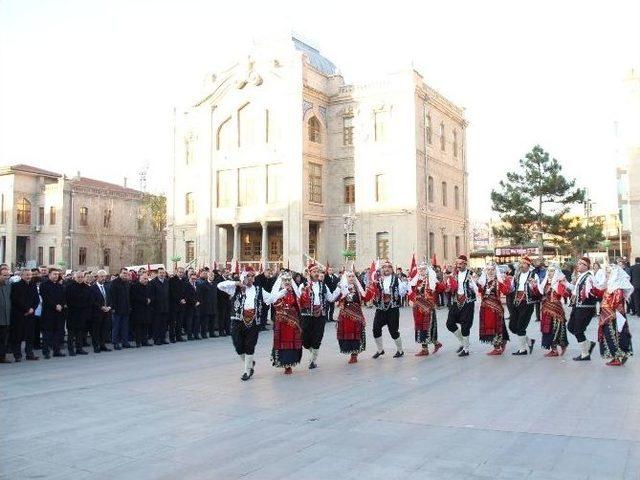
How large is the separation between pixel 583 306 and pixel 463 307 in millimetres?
2283

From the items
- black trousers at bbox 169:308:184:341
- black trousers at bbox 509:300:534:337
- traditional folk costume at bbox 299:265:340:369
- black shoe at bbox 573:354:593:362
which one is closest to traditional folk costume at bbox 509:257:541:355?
black trousers at bbox 509:300:534:337

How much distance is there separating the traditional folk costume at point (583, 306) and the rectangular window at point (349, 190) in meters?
28.8

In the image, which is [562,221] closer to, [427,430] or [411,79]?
[411,79]

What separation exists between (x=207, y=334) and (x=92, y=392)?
8.58 metres

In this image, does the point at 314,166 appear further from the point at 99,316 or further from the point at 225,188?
the point at 99,316

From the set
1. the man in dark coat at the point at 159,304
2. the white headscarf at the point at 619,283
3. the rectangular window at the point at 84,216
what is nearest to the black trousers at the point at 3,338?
the man in dark coat at the point at 159,304

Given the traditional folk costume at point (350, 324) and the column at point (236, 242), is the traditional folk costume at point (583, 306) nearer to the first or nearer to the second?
the traditional folk costume at point (350, 324)

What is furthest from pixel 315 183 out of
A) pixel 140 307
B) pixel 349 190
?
pixel 140 307

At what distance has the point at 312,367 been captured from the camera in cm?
1112

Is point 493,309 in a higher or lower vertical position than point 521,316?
higher

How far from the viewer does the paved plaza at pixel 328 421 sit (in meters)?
5.40

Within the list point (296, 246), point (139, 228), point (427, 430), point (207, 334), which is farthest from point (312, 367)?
point (139, 228)

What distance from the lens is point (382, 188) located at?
38531 millimetres

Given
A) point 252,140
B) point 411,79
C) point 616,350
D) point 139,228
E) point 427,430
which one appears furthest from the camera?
point 139,228
